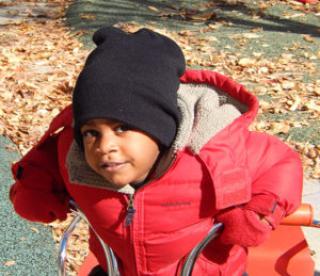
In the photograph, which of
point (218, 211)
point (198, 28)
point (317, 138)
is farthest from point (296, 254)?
point (198, 28)

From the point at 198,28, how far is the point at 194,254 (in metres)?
6.54

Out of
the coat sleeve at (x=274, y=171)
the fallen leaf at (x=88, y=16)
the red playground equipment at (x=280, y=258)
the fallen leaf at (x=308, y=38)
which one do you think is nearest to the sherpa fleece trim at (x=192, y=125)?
the coat sleeve at (x=274, y=171)

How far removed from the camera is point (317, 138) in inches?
194

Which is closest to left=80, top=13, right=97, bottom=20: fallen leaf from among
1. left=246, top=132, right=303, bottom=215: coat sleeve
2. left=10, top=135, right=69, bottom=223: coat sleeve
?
left=10, top=135, right=69, bottom=223: coat sleeve

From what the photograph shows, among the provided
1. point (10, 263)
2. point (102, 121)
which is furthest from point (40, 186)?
point (10, 263)

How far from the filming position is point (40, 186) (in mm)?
2051

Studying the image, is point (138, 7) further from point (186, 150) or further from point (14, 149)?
point (186, 150)

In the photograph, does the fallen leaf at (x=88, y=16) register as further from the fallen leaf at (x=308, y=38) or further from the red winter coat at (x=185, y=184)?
the red winter coat at (x=185, y=184)

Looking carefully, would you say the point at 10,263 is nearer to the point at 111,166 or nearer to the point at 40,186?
the point at 40,186

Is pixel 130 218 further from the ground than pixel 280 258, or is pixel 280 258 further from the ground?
pixel 130 218

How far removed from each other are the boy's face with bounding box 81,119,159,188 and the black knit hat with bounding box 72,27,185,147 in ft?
0.10

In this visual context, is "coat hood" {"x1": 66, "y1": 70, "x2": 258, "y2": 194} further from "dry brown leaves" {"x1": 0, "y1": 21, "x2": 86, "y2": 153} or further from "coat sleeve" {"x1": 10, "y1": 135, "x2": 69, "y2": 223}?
"dry brown leaves" {"x1": 0, "y1": 21, "x2": 86, "y2": 153}

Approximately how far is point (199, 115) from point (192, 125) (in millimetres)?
43

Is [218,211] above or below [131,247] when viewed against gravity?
above
